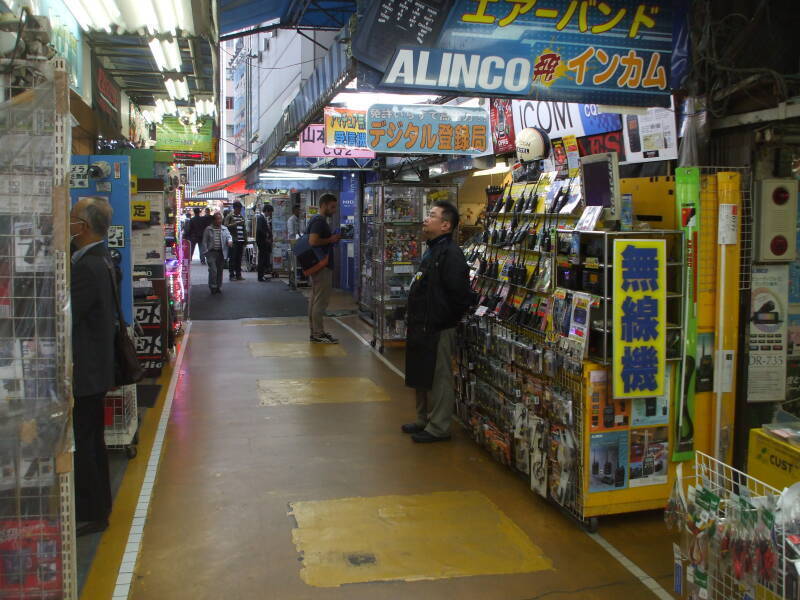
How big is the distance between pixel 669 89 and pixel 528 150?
7.41 feet

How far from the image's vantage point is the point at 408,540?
4.16 metres

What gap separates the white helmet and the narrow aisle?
2692 millimetres

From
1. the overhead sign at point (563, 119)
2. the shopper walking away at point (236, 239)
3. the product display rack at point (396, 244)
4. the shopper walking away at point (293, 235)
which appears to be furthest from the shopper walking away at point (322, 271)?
the shopper walking away at point (236, 239)

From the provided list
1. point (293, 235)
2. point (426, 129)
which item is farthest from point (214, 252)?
point (426, 129)

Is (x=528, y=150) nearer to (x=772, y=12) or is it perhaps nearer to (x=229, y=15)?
(x=772, y=12)

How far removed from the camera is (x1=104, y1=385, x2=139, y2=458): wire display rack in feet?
17.8

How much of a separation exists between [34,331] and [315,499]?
242 centimetres

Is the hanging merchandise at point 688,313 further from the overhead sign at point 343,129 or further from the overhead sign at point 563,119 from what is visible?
the overhead sign at point 343,129

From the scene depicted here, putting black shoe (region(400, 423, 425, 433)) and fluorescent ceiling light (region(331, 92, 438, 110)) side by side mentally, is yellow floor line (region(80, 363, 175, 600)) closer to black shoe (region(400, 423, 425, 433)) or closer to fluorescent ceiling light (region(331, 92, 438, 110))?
black shoe (region(400, 423, 425, 433))

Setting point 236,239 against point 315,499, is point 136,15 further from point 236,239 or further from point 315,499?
point 236,239

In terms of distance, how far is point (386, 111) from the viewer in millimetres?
8266

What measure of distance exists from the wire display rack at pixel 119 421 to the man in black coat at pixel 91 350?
1.08 meters

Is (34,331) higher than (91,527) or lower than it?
higher

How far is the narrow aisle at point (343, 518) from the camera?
12.1ft
